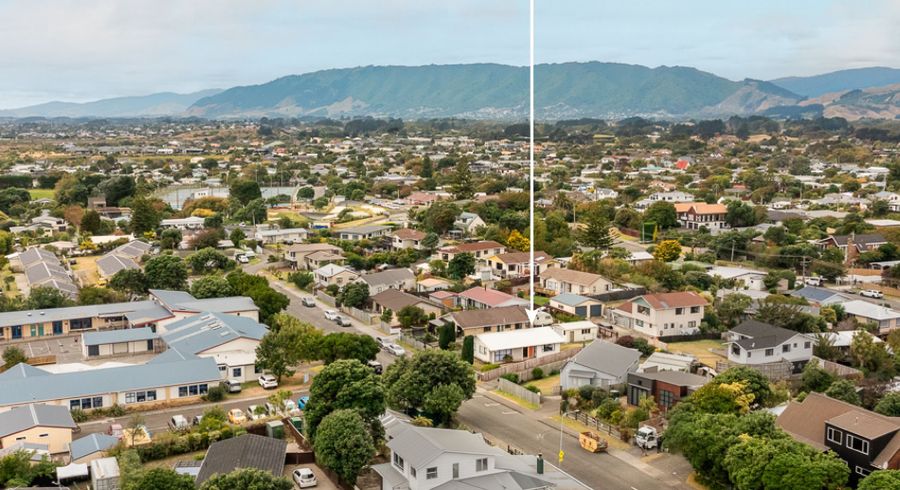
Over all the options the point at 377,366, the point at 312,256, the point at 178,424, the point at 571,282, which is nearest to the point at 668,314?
the point at 571,282

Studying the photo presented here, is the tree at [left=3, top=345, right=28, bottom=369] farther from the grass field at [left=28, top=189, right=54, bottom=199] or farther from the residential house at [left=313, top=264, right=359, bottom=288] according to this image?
the grass field at [left=28, top=189, right=54, bottom=199]

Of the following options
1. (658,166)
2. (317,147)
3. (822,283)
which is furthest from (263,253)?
(317,147)

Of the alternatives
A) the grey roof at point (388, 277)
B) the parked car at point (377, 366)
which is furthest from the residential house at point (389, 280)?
the parked car at point (377, 366)

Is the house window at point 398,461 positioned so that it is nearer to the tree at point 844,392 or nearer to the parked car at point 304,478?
the parked car at point 304,478

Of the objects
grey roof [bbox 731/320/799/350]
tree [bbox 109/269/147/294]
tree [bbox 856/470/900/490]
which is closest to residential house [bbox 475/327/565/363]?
grey roof [bbox 731/320/799/350]

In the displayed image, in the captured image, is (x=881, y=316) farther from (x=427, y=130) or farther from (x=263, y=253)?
(x=427, y=130)

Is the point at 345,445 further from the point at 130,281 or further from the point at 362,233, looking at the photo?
the point at 362,233
